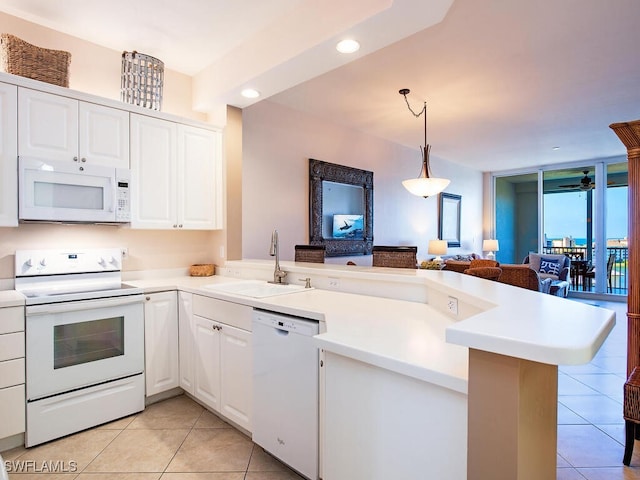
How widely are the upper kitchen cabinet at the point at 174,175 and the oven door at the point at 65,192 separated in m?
0.20

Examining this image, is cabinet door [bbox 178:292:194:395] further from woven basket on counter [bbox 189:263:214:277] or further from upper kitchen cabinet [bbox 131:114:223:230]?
upper kitchen cabinet [bbox 131:114:223:230]

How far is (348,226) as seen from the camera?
4.77 m

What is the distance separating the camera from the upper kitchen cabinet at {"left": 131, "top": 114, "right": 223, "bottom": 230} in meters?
2.77

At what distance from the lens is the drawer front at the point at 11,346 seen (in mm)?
1949

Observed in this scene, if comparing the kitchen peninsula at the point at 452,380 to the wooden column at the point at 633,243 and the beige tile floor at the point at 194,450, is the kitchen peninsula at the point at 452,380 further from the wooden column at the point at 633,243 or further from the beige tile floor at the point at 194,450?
the wooden column at the point at 633,243

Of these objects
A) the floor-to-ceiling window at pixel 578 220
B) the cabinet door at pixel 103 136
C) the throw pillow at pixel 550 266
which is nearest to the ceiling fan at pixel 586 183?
the floor-to-ceiling window at pixel 578 220

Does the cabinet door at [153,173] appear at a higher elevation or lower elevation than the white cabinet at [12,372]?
higher

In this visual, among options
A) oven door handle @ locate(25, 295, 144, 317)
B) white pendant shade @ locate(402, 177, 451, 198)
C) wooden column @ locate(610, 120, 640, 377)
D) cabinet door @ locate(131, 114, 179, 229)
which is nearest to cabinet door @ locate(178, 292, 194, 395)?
oven door handle @ locate(25, 295, 144, 317)

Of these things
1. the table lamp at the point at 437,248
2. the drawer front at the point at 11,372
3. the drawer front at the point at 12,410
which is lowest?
the drawer front at the point at 12,410

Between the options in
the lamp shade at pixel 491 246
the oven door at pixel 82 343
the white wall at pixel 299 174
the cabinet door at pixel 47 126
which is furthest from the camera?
the lamp shade at pixel 491 246

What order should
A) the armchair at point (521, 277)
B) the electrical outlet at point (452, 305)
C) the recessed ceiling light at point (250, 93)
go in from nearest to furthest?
the electrical outlet at point (452, 305)
the recessed ceiling light at point (250, 93)
the armchair at point (521, 277)

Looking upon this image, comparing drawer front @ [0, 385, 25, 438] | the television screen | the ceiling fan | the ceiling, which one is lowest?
drawer front @ [0, 385, 25, 438]

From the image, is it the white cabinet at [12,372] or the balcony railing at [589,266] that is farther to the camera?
the balcony railing at [589,266]

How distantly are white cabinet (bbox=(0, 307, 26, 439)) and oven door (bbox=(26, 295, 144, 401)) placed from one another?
0.12 feet
